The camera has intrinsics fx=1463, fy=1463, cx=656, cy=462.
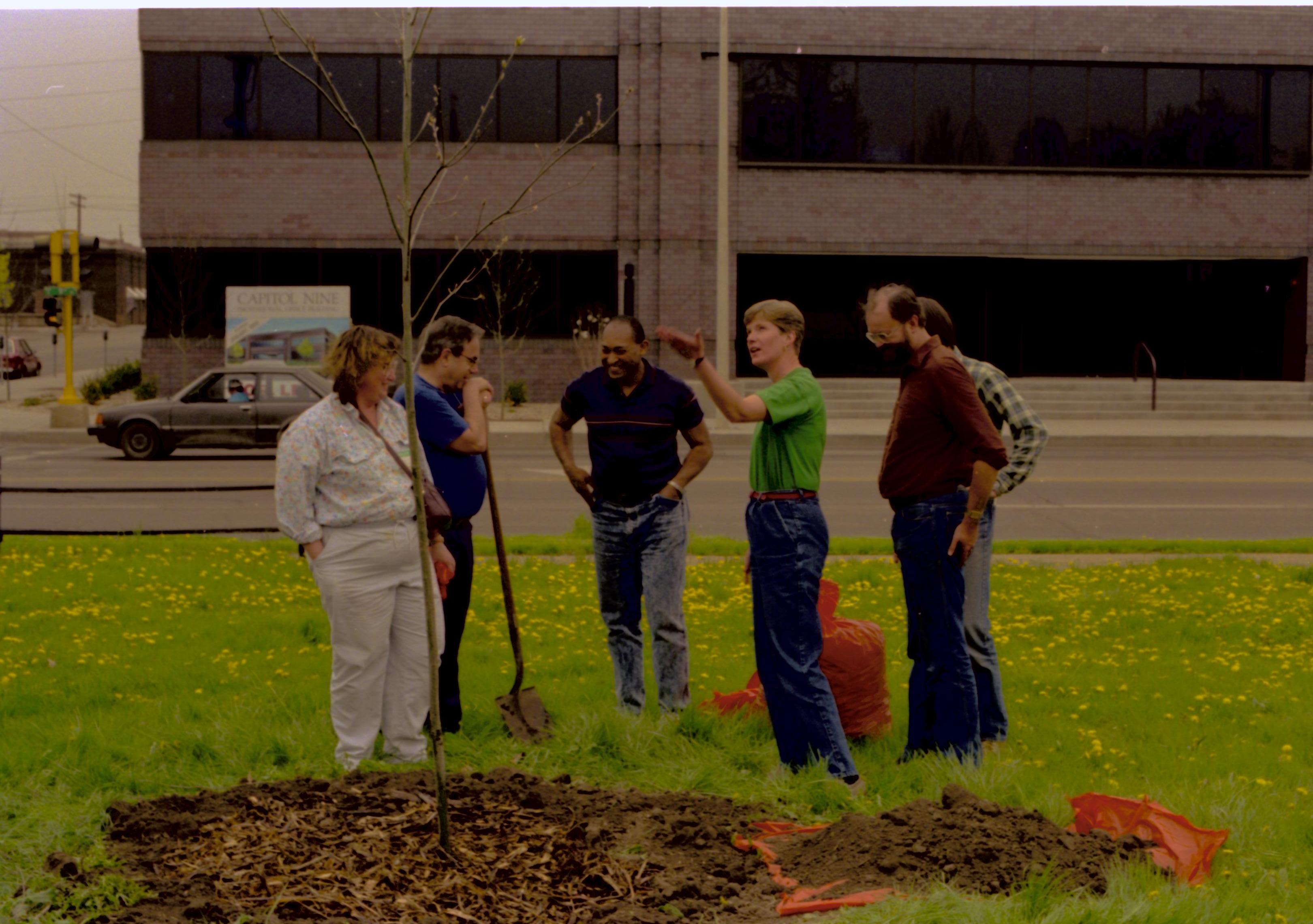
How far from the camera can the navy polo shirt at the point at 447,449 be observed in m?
6.02

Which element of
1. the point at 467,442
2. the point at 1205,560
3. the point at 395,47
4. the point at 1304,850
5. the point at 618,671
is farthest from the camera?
the point at 395,47

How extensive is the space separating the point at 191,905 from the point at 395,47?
102ft

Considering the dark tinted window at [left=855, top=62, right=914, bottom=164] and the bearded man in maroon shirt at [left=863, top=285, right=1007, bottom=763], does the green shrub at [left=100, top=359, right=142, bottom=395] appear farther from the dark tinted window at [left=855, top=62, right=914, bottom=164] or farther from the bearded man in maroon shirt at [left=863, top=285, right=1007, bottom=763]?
the bearded man in maroon shirt at [left=863, top=285, right=1007, bottom=763]

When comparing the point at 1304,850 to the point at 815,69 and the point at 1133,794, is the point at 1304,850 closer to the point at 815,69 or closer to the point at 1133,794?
the point at 1133,794

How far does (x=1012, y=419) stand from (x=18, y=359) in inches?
1986

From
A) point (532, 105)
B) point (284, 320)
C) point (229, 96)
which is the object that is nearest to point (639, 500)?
point (284, 320)

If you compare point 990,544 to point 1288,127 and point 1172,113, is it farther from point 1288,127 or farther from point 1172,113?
point 1288,127

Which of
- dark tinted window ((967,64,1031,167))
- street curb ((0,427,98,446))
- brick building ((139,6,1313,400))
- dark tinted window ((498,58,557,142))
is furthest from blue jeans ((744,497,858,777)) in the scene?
dark tinted window ((967,64,1031,167))

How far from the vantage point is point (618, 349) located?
20.3ft

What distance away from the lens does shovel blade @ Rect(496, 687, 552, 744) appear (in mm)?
5988

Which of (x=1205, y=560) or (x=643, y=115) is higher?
(x=643, y=115)

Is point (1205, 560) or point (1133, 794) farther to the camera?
point (1205, 560)

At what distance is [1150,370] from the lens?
36188 millimetres

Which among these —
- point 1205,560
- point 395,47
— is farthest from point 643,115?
point 1205,560
